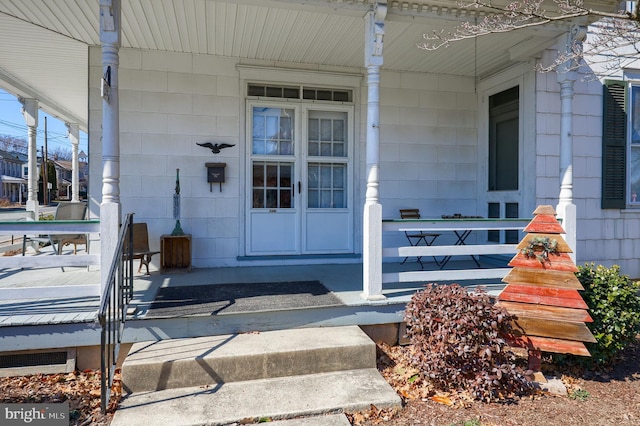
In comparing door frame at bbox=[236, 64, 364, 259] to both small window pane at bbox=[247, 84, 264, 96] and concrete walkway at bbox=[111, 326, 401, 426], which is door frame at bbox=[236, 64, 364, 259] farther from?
concrete walkway at bbox=[111, 326, 401, 426]

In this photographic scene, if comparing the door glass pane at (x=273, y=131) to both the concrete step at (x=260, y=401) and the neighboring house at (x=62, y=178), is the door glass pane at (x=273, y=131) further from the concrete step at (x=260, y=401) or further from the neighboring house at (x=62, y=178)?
the neighboring house at (x=62, y=178)

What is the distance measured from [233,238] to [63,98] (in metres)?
4.74

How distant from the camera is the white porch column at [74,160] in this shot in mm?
8670

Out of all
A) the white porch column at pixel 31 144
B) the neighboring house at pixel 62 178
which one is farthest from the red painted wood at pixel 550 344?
the neighboring house at pixel 62 178

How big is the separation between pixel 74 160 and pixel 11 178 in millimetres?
45395

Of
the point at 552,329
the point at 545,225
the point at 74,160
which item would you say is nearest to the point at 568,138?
the point at 545,225

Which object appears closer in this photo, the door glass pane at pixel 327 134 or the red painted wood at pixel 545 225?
the red painted wood at pixel 545 225

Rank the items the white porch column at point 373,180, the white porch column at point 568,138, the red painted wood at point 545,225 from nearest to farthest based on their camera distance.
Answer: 1. the red painted wood at point 545,225
2. the white porch column at point 373,180
3. the white porch column at point 568,138

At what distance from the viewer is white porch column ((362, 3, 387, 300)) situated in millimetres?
3666

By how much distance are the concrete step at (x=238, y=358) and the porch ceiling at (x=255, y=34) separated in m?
2.88

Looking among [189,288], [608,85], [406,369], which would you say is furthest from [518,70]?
[189,288]

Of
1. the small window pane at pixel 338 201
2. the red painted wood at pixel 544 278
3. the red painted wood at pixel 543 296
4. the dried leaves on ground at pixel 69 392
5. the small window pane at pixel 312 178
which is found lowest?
the dried leaves on ground at pixel 69 392

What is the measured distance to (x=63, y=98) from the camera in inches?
291

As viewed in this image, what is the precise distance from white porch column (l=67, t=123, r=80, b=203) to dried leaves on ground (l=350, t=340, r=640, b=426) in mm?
7923
